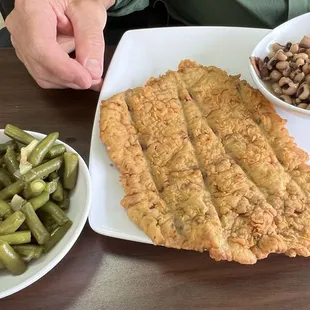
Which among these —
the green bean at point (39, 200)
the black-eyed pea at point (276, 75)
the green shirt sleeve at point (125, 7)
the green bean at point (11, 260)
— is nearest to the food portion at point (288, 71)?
the black-eyed pea at point (276, 75)

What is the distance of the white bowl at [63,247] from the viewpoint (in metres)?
1.02

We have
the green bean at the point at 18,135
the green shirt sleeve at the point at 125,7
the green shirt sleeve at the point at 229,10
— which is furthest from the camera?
Answer: the green shirt sleeve at the point at 125,7

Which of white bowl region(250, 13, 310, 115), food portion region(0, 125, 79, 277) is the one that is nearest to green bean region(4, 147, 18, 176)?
food portion region(0, 125, 79, 277)

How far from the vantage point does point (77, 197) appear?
1175 millimetres

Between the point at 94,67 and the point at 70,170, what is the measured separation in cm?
45

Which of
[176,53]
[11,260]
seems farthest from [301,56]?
[11,260]

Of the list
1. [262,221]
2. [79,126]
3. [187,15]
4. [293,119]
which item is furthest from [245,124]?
[187,15]

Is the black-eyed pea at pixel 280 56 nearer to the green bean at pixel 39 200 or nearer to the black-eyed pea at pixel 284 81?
the black-eyed pea at pixel 284 81

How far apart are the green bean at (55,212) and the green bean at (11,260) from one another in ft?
0.36

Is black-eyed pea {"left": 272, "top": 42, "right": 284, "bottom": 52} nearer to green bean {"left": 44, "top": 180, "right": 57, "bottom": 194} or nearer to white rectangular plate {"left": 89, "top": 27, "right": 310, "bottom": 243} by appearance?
white rectangular plate {"left": 89, "top": 27, "right": 310, "bottom": 243}

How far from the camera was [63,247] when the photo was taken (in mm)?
1060

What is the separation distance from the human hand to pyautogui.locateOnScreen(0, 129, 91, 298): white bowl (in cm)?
40

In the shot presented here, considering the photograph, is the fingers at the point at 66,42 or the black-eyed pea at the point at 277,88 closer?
the black-eyed pea at the point at 277,88

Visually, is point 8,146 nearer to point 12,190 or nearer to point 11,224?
point 12,190
